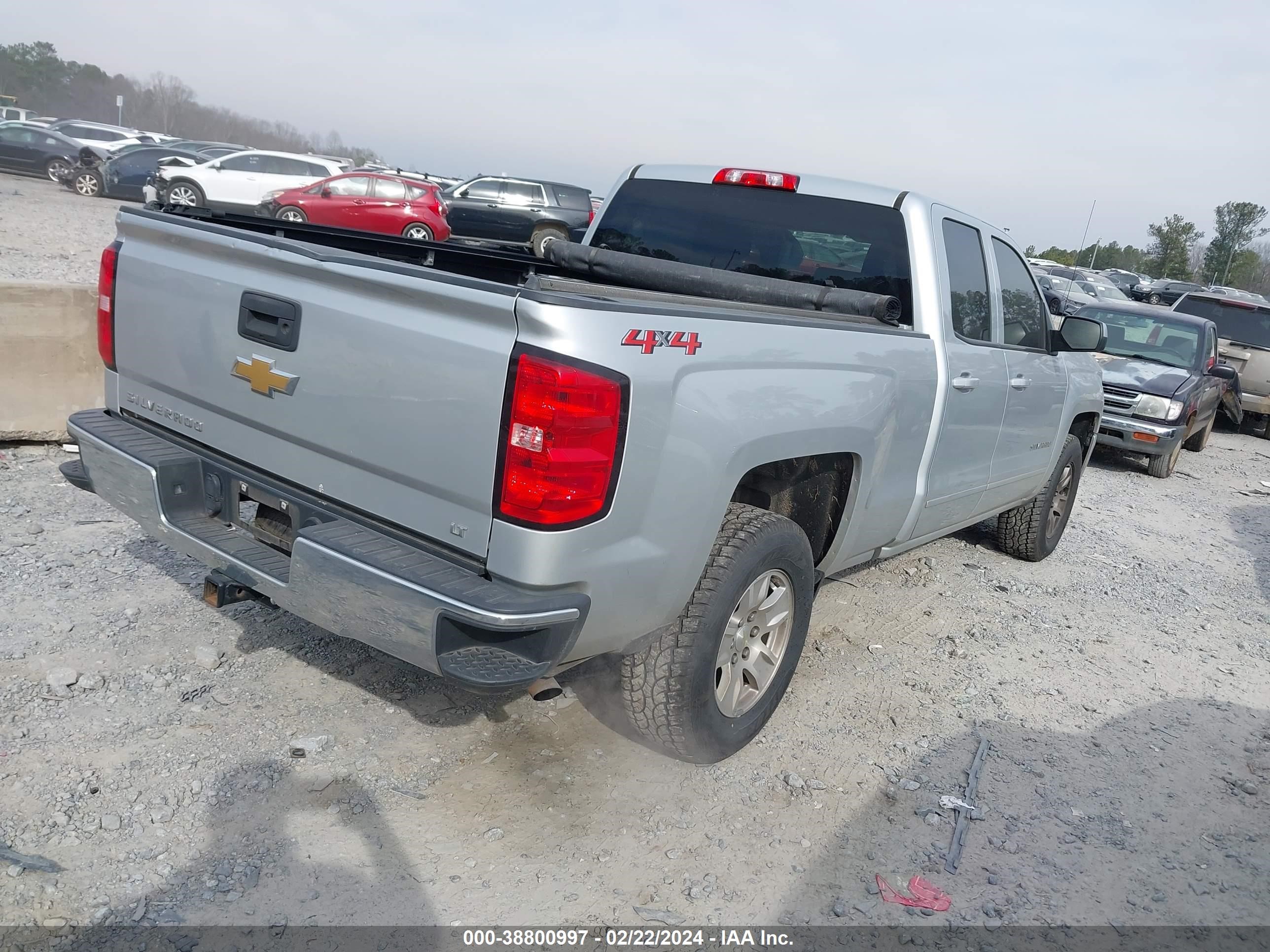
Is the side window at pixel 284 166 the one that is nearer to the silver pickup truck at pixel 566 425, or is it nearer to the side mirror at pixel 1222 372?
the side mirror at pixel 1222 372

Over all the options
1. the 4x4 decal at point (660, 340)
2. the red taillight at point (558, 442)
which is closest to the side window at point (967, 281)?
the 4x4 decal at point (660, 340)

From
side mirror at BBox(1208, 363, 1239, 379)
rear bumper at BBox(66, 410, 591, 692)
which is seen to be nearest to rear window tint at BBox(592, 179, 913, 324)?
rear bumper at BBox(66, 410, 591, 692)

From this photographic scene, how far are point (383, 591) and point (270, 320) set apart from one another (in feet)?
3.14

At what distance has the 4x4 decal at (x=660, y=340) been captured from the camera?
250cm

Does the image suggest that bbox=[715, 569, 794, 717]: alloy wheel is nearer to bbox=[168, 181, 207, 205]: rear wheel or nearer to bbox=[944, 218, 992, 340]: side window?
bbox=[944, 218, 992, 340]: side window

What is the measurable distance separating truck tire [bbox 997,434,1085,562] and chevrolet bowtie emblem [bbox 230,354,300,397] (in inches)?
183

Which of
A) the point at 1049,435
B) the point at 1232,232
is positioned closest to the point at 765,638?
the point at 1049,435

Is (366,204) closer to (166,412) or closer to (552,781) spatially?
(166,412)

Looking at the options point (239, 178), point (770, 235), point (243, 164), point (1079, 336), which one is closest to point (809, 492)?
point (770, 235)

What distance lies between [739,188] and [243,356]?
2.45 m

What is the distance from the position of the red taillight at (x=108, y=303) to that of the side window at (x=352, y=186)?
16903 mm

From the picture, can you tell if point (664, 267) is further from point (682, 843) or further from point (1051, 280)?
point (1051, 280)

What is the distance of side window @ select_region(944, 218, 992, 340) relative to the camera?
425cm

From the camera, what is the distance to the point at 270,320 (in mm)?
2867
